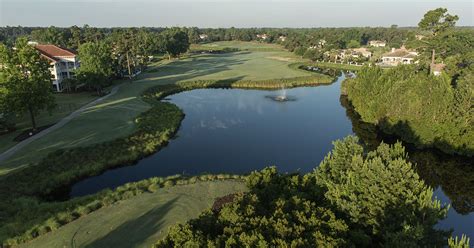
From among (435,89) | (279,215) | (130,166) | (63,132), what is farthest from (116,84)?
(279,215)

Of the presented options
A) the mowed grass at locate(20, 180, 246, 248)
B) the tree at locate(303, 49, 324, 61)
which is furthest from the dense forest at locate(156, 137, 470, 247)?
the tree at locate(303, 49, 324, 61)

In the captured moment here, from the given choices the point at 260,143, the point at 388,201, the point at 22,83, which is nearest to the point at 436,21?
the point at 260,143

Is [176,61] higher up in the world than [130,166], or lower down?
higher up

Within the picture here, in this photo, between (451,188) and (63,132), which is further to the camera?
(63,132)

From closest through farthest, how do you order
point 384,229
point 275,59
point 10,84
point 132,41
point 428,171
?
1. point 384,229
2. point 428,171
3. point 10,84
4. point 132,41
5. point 275,59

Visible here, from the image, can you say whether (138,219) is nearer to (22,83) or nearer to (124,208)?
(124,208)

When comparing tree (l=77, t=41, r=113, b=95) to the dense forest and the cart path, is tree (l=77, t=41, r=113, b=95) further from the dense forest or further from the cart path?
the dense forest

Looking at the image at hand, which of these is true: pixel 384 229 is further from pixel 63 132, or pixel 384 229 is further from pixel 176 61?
pixel 176 61
